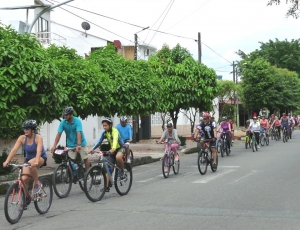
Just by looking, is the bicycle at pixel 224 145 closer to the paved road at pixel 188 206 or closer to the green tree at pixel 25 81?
the paved road at pixel 188 206

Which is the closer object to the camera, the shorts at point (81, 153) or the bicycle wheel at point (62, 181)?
the bicycle wheel at point (62, 181)

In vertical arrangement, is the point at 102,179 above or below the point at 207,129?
below

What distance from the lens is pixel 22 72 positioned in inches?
485

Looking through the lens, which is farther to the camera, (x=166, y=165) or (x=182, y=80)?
(x=182, y=80)

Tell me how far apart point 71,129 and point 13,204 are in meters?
3.37

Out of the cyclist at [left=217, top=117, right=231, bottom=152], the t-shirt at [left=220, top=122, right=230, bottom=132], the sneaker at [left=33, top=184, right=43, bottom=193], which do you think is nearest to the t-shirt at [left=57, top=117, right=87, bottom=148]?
the sneaker at [left=33, top=184, right=43, bottom=193]

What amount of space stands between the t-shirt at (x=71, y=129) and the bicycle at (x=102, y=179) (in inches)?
31.8

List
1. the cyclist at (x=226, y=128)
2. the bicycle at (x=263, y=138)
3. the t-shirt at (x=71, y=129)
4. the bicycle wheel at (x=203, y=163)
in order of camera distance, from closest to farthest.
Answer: the t-shirt at (x=71, y=129) → the bicycle wheel at (x=203, y=163) → the cyclist at (x=226, y=128) → the bicycle at (x=263, y=138)

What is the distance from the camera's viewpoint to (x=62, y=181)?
11.1 metres

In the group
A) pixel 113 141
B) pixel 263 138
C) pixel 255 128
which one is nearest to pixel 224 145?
pixel 255 128

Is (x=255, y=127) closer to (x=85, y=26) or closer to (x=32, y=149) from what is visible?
(x=32, y=149)

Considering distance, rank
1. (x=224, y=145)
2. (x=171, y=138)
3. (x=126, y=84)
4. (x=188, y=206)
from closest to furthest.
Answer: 1. (x=188, y=206)
2. (x=171, y=138)
3. (x=126, y=84)
4. (x=224, y=145)

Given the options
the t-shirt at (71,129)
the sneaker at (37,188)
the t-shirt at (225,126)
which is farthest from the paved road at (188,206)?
the t-shirt at (225,126)

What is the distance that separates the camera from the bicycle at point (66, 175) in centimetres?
1095
